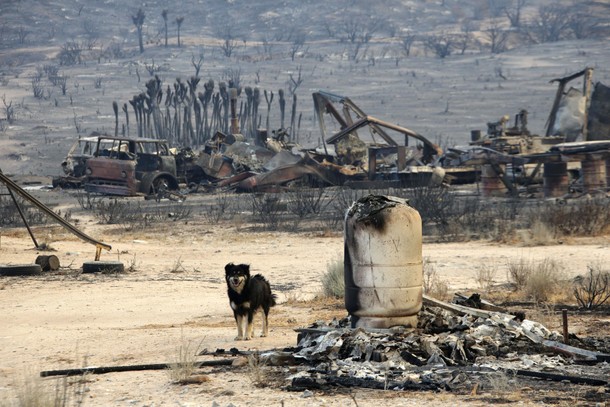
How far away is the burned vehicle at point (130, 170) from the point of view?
32.6 meters

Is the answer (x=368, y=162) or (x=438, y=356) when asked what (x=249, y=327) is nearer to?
(x=438, y=356)

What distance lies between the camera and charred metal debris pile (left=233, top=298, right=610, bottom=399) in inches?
318

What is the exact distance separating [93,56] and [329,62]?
19.7 meters

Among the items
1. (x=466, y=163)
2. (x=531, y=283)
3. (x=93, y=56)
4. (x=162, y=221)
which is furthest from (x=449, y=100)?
(x=531, y=283)

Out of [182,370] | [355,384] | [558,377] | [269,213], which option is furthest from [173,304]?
[269,213]

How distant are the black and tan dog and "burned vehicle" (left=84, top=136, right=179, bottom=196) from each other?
21.9 metres

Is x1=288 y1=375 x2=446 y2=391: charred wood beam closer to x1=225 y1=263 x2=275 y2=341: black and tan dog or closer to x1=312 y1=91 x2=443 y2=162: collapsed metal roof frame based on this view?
x1=225 y1=263 x2=275 y2=341: black and tan dog

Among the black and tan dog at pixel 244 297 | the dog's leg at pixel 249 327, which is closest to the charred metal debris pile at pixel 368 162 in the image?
the black and tan dog at pixel 244 297

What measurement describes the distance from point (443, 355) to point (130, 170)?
24.6m

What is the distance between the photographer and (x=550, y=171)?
90.4 feet

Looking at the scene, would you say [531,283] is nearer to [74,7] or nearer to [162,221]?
[162,221]

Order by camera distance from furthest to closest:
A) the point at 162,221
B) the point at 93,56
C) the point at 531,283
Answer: the point at 93,56, the point at 162,221, the point at 531,283

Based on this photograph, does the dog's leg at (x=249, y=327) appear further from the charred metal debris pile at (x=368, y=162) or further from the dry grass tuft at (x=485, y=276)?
the charred metal debris pile at (x=368, y=162)

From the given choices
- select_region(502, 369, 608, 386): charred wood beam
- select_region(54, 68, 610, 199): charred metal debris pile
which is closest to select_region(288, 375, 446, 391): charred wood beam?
select_region(502, 369, 608, 386): charred wood beam
